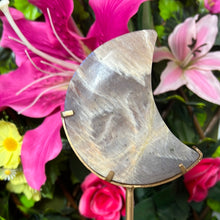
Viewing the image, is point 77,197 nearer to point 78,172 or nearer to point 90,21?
point 78,172

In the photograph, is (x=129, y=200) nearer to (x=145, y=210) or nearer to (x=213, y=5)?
(x=145, y=210)

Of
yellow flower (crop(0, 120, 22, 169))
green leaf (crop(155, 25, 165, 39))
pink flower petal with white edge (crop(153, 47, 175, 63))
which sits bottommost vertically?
yellow flower (crop(0, 120, 22, 169))

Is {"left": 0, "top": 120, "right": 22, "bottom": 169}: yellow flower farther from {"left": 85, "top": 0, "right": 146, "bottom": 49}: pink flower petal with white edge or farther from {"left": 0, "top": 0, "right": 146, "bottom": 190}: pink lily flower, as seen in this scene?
{"left": 85, "top": 0, "right": 146, "bottom": 49}: pink flower petal with white edge

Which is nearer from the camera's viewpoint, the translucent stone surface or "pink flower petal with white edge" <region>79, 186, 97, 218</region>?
the translucent stone surface

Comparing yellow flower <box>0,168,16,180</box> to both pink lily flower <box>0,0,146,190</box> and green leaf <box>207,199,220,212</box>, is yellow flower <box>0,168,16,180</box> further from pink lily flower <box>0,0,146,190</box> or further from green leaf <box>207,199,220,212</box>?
green leaf <box>207,199,220,212</box>

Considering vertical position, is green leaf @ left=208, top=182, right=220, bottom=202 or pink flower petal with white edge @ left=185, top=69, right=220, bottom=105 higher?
pink flower petal with white edge @ left=185, top=69, right=220, bottom=105

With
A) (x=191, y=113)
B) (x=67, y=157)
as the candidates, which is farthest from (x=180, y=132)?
(x=67, y=157)

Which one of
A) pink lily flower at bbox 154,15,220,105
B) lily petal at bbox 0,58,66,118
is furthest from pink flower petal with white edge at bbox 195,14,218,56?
lily petal at bbox 0,58,66,118

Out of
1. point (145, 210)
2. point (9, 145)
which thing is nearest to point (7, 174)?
point (9, 145)
